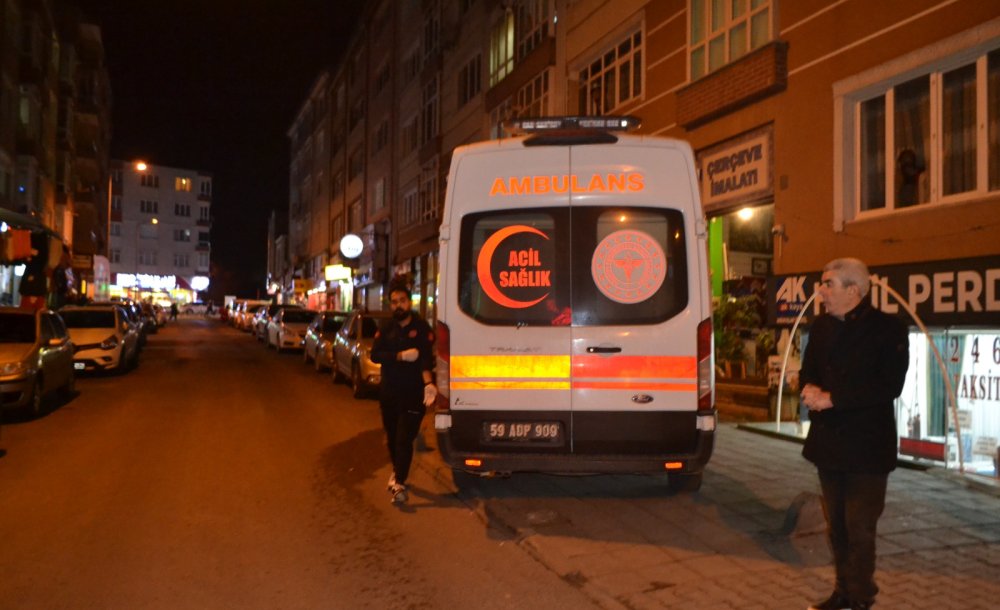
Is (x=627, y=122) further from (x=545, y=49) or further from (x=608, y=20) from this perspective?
(x=545, y=49)

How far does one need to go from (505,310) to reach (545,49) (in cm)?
1617

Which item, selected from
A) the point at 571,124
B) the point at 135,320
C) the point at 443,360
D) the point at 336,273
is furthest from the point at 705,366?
the point at 336,273

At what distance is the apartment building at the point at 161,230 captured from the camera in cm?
9744

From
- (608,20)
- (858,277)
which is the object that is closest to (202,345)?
(608,20)

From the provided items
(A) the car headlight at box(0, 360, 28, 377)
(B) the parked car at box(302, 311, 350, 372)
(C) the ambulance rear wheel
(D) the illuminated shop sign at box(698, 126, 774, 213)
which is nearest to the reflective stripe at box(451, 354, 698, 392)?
(C) the ambulance rear wheel

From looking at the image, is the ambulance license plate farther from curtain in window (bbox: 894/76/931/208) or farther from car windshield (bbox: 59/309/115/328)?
car windshield (bbox: 59/309/115/328)

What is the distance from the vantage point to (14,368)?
37.1 feet

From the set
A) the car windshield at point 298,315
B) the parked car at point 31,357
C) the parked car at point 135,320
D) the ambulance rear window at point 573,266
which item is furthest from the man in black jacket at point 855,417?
the car windshield at point 298,315

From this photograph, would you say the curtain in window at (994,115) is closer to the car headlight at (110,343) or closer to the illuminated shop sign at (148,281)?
the car headlight at (110,343)

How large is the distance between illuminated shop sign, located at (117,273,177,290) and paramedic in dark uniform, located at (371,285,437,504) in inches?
3643

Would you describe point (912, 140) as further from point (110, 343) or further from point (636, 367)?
point (110, 343)

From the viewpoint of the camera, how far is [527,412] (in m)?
6.35

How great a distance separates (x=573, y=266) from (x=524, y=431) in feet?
4.32

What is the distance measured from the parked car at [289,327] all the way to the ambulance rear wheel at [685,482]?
1898cm
